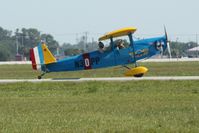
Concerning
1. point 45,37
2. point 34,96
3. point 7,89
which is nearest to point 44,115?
point 34,96

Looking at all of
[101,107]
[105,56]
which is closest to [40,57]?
[105,56]

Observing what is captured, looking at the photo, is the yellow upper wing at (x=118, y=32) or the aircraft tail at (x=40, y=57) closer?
the yellow upper wing at (x=118, y=32)

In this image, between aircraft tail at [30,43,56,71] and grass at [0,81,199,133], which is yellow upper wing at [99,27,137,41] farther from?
grass at [0,81,199,133]

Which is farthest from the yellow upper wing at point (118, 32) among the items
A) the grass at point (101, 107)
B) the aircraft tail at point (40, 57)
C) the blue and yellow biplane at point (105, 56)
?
the grass at point (101, 107)

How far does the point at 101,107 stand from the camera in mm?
16703

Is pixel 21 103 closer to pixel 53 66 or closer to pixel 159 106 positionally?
pixel 159 106

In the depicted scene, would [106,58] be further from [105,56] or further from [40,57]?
[40,57]

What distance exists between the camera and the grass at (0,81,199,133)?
1284cm

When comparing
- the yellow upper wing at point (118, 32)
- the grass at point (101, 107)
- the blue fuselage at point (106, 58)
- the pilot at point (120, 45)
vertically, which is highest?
the yellow upper wing at point (118, 32)

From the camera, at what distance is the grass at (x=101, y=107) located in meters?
12.8

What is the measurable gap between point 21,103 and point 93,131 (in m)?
6.69

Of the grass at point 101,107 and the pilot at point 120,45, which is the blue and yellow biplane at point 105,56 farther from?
the grass at point 101,107

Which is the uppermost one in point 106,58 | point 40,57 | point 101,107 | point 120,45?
point 120,45

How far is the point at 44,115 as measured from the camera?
49.1 feet
